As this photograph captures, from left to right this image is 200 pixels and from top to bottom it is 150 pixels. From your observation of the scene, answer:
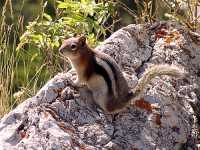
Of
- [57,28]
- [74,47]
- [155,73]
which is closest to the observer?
[155,73]

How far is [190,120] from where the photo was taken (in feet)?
16.3

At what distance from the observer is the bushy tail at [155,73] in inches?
187

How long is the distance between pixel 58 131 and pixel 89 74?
2.59 feet

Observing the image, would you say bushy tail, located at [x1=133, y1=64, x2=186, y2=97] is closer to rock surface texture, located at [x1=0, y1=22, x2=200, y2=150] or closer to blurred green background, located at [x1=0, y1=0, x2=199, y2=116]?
rock surface texture, located at [x1=0, y1=22, x2=200, y2=150]

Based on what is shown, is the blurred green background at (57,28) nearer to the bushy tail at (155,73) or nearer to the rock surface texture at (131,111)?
A: the rock surface texture at (131,111)

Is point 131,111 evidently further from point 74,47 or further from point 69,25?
point 69,25

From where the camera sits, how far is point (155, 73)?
4.81m

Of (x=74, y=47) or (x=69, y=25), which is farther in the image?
(x=69, y=25)

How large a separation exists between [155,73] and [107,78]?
1.24ft

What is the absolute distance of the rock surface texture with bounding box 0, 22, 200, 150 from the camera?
4137mm

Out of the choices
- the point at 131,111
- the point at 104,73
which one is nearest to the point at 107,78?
the point at 104,73

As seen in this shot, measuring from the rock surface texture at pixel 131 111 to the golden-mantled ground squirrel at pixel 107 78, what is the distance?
94 millimetres

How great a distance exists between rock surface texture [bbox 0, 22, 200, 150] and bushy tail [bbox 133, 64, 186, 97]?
119 mm

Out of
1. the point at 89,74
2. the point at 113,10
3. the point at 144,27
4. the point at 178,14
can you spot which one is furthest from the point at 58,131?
the point at 178,14
